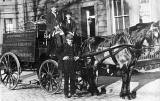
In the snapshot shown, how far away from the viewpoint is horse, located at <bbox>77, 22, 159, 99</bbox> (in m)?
6.39

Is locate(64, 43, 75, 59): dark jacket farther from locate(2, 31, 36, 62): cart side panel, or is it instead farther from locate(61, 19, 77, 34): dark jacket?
locate(2, 31, 36, 62): cart side panel

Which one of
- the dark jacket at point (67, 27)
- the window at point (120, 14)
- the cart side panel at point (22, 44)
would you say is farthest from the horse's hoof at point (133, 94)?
the window at point (120, 14)

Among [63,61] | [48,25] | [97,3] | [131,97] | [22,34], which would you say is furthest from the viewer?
[97,3]

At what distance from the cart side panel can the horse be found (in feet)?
5.69

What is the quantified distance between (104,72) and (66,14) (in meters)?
1.97

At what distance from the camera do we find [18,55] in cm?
873

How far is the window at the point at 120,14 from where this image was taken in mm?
11781

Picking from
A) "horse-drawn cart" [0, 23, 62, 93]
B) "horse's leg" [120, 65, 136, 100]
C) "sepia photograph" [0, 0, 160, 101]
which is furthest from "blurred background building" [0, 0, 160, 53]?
"horse's leg" [120, 65, 136, 100]

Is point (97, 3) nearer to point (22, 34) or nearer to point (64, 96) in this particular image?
point (22, 34)

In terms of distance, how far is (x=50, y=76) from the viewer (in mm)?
7824

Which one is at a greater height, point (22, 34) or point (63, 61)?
point (22, 34)

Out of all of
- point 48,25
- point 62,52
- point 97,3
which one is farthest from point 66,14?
point 97,3

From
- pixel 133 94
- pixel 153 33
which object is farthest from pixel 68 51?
pixel 153 33

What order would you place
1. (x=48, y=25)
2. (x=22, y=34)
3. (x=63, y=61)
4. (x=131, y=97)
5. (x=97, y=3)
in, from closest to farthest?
(x=131, y=97) < (x=63, y=61) < (x=48, y=25) < (x=22, y=34) < (x=97, y=3)
